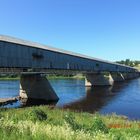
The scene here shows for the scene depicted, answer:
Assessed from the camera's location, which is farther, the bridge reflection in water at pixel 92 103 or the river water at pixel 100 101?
the bridge reflection in water at pixel 92 103

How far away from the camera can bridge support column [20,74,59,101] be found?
62434mm

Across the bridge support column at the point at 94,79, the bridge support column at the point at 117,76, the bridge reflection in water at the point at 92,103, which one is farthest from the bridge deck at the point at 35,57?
the bridge support column at the point at 117,76


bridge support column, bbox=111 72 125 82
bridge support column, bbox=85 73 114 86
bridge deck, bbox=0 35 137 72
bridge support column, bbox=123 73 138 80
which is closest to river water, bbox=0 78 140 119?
bridge deck, bbox=0 35 137 72

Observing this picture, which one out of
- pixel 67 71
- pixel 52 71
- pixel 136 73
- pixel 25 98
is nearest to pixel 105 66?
pixel 67 71

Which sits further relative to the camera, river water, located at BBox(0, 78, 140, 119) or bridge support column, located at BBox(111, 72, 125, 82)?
bridge support column, located at BBox(111, 72, 125, 82)

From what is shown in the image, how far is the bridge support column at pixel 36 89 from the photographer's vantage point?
62434 mm

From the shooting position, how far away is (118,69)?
135000 mm

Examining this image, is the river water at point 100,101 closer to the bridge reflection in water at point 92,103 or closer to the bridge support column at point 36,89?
the bridge reflection in water at point 92,103

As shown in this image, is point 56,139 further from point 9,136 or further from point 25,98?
point 25,98

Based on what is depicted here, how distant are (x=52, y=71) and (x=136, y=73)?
131787mm

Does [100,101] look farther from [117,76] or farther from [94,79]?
[117,76]

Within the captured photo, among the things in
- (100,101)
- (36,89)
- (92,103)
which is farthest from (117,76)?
(92,103)

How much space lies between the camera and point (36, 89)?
6372 cm

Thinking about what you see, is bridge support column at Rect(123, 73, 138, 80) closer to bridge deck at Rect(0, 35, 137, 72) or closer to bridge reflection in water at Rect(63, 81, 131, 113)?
bridge deck at Rect(0, 35, 137, 72)
